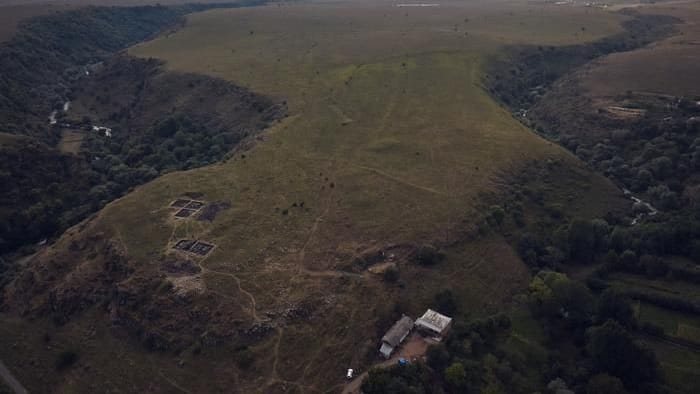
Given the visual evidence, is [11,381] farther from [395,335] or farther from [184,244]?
[395,335]

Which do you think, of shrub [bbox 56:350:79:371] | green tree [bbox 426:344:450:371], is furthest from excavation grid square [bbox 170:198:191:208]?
green tree [bbox 426:344:450:371]

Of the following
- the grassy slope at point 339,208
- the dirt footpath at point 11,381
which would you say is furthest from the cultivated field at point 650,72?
the dirt footpath at point 11,381

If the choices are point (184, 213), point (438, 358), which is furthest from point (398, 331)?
point (184, 213)

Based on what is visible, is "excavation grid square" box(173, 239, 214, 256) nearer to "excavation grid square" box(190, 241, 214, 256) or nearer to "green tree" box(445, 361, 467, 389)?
"excavation grid square" box(190, 241, 214, 256)

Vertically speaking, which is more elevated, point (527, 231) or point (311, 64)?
point (311, 64)

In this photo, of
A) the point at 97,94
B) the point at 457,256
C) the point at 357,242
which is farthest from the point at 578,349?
the point at 97,94

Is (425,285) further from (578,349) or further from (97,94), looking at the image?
(97,94)
